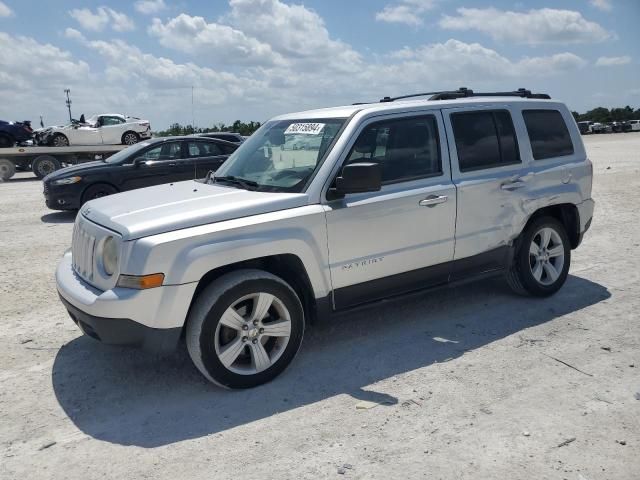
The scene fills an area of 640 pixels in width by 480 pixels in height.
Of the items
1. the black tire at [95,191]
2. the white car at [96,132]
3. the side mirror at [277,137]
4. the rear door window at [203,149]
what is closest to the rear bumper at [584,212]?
the side mirror at [277,137]

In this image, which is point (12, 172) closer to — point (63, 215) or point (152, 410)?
point (63, 215)

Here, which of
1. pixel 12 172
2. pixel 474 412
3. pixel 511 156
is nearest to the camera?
pixel 474 412

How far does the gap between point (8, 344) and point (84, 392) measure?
1300 mm

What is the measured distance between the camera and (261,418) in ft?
11.8

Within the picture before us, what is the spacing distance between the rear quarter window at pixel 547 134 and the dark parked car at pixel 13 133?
68.6 feet

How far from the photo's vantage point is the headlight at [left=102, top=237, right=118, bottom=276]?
3.74 meters

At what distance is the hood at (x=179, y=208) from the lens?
12.2 feet

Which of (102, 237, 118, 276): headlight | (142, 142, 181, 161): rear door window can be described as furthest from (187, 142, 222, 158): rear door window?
(102, 237, 118, 276): headlight

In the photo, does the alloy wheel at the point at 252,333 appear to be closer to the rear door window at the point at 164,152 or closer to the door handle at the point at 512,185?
the door handle at the point at 512,185

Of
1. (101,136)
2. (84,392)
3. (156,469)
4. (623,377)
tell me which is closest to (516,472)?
(623,377)

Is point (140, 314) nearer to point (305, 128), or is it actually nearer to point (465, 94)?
point (305, 128)

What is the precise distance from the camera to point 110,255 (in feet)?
12.5

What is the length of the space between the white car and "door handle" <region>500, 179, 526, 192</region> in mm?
21176

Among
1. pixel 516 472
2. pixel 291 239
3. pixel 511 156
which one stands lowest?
pixel 516 472
